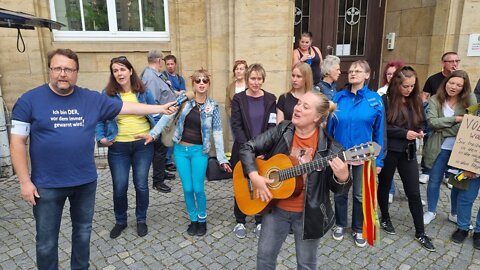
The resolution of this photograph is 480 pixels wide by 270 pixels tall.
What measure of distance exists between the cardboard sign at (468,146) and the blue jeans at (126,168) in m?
3.31

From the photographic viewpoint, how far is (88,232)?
3.15m

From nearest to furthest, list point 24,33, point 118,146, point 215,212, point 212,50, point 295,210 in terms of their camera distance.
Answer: point 295,210
point 118,146
point 215,212
point 24,33
point 212,50

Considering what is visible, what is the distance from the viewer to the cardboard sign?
12.2 feet

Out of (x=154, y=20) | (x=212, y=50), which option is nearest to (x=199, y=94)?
(x=212, y=50)

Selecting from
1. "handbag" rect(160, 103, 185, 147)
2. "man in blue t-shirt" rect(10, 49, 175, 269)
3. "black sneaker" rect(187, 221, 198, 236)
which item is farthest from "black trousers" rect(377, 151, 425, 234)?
"man in blue t-shirt" rect(10, 49, 175, 269)

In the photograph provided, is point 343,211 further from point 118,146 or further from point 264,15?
point 264,15

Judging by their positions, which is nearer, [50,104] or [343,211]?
[50,104]

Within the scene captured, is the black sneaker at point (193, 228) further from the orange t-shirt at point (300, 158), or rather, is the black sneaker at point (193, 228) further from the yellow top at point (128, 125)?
the orange t-shirt at point (300, 158)

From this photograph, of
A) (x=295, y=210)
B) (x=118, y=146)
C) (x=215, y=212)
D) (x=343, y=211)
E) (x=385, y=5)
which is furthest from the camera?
(x=385, y=5)

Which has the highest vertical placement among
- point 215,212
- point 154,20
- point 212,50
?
point 154,20

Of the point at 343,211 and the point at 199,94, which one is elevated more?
the point at 199,94

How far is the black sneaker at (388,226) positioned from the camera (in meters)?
4.18

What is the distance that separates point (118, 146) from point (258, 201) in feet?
5.61

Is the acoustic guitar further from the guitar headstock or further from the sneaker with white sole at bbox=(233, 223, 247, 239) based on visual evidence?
the sneaker with white sole at bbox=(233, 223, 247, 239)
